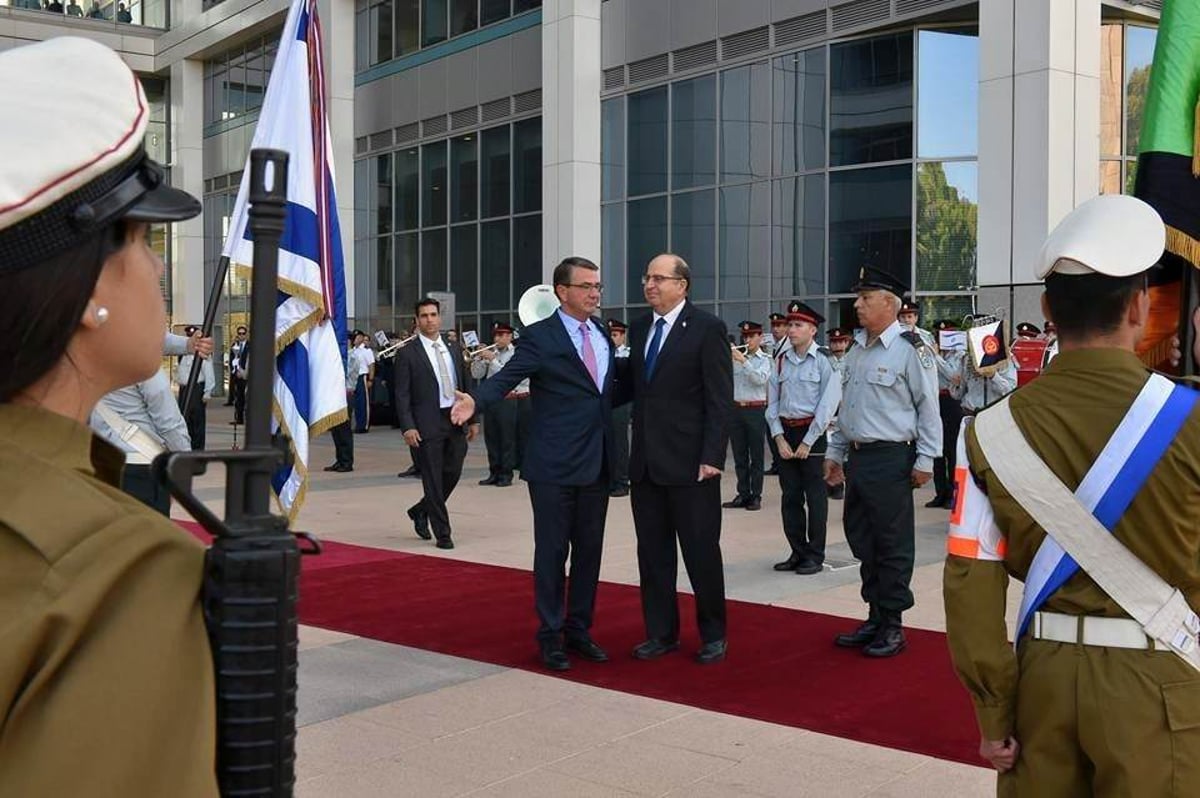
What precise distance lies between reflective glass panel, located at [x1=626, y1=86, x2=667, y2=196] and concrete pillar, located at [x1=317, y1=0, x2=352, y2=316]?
8.76 m

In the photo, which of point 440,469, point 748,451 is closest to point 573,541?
point 440,469

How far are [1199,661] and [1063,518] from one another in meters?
0.41

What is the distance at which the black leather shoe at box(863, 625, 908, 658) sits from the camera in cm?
628

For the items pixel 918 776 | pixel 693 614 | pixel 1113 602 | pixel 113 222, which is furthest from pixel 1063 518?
pixel 693 614

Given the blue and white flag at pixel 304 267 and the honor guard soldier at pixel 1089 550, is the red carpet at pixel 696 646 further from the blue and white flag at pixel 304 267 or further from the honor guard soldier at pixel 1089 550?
the honor guard soldier at pixel 1089 550

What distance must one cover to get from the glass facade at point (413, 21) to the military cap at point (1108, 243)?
20.6 meters

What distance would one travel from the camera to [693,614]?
24.5 ft

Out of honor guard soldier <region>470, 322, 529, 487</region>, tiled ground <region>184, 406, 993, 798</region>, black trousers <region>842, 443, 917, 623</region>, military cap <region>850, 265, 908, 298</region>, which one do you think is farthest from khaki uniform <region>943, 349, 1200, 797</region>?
honor guard soldier <region>470, 322, 529, 487</region>

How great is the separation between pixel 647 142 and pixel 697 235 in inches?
81.0

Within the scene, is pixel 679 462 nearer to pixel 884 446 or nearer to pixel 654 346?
pixel 654 346

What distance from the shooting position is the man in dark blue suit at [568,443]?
6398 millimetres

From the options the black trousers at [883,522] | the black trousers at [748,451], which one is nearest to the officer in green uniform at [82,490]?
the black trousers at [883,522]

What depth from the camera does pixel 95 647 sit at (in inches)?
40.7

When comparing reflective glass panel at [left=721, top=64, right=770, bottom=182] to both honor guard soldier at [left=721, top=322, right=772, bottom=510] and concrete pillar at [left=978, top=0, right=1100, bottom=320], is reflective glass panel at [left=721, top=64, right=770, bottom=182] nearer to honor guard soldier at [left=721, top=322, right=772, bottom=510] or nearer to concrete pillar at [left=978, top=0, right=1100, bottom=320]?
concrete pillar at [left=978, top=0, right=1100, bottom=320]
